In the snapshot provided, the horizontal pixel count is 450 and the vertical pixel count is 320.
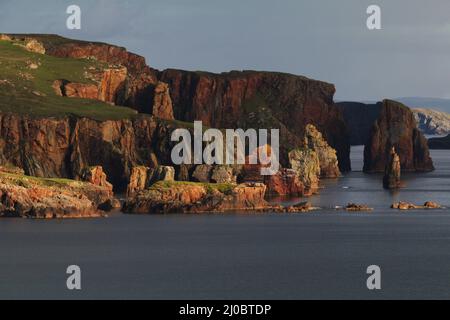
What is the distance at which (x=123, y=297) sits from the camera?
190 metres

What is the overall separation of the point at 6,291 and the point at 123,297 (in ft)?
47.5

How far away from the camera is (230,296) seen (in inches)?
7594
